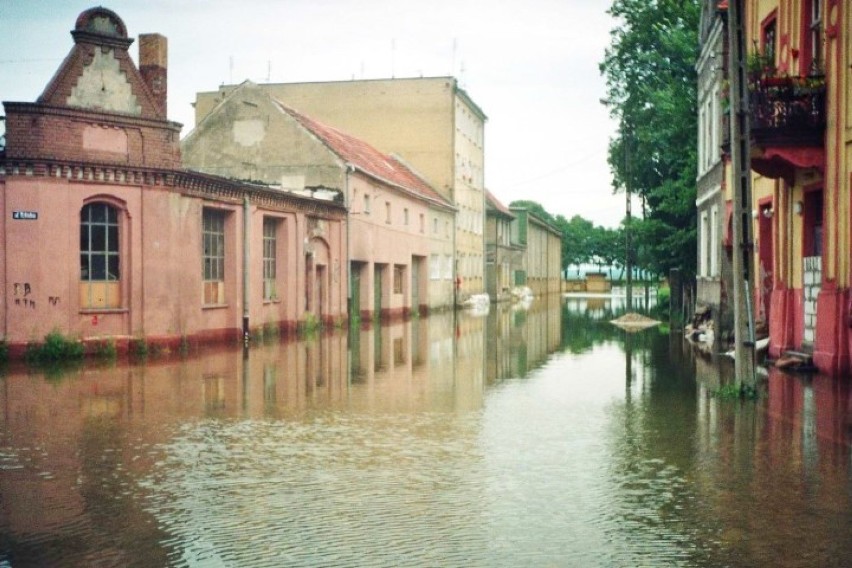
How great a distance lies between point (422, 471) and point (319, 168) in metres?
30.2

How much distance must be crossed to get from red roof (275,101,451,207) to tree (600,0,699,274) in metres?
10.5

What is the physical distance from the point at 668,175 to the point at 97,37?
24.7 metres

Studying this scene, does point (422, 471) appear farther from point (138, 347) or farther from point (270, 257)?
point (270, 257)

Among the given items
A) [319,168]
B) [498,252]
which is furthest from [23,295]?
[498,252]

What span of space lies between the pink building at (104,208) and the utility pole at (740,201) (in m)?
14.5

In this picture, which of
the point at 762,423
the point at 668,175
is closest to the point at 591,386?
the point at 762,423

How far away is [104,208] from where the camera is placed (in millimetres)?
23172

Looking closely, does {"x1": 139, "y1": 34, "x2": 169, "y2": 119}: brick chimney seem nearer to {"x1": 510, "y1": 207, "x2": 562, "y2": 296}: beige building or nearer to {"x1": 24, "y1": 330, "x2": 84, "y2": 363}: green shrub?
{"x1": 24, "y1": 330, "x2": 84, "y2": 363}: green shrub

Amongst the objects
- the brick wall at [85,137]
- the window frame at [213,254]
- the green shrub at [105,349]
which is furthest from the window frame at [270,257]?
the green shrub at [105,349]

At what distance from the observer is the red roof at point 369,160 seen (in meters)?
38.9

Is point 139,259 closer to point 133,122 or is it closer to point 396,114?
point 133,122

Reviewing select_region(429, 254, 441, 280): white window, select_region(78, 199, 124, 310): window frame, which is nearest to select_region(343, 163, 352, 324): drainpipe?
select_region(78, 199, 124, 310): window frame

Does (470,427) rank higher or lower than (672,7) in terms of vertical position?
lower

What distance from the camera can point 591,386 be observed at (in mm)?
16203
